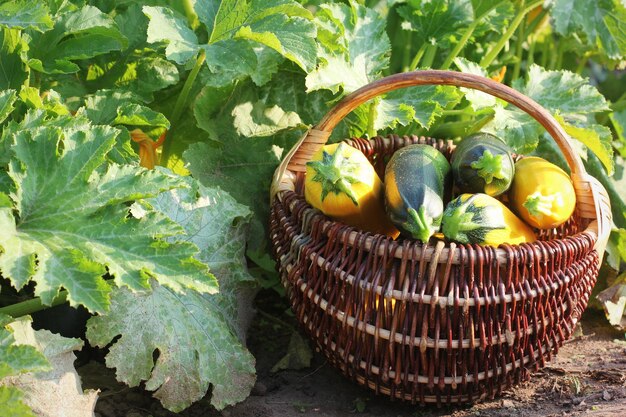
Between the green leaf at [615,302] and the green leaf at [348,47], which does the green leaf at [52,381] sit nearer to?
the green leaf at [348,47]

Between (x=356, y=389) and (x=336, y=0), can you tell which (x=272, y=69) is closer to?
(x=336, y=0)

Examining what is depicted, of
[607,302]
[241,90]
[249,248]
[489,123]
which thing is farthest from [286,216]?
[607,302]

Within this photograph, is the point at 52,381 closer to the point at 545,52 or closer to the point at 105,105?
the point at 105,105

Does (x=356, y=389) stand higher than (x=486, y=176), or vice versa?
(x=486, y=176)

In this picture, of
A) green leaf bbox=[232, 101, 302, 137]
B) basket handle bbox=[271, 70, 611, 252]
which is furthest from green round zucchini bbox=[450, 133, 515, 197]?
green leaf bbox=[232, 101, 302, 137]

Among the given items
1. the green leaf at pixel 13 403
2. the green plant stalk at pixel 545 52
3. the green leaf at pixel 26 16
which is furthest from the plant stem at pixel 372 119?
the green leaf at pixel 13 403

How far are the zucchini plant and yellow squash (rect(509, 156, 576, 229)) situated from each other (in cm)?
37

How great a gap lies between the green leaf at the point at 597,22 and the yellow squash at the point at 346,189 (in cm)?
135

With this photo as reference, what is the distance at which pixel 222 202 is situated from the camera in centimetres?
257

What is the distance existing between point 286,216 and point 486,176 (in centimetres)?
61

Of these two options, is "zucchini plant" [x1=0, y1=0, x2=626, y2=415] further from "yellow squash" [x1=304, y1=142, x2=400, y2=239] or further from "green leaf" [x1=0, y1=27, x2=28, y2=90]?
"yellow squash" [x1=304, y1=142, x2=400, y2=239]

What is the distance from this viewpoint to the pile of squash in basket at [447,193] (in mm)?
2170

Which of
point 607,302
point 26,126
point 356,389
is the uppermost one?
point 26,126

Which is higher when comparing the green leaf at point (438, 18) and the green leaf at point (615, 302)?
the green leaf at point (438, 18)
